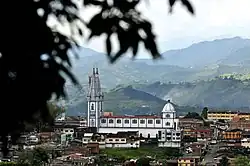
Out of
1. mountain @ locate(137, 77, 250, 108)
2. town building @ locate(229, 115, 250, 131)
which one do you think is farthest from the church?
mountain @ locate(137, 77, 250, 108)

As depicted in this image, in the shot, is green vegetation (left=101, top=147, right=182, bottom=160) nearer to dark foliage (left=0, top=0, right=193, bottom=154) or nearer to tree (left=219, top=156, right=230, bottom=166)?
tree (left=219, top=156, right=230, bottom=166)

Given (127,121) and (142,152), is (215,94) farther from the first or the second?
(142,152)

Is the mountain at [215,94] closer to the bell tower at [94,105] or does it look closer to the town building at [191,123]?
the town building at [191,123]

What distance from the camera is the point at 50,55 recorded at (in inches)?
60.8

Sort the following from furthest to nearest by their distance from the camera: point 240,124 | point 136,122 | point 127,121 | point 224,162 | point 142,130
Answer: point 240,124
point 127,121
point 136,122
point 142,130
point 224,162

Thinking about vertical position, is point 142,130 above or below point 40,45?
above

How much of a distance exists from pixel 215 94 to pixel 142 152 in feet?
235

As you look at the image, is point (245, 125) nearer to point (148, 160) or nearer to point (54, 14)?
point (148, 160)

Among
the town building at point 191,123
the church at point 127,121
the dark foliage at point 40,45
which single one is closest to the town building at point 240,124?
the town building at point 191,123

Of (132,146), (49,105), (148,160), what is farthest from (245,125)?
(49,105)

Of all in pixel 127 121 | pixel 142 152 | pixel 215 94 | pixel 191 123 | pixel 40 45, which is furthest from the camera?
pixel 215 94

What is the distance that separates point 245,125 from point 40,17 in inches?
1736

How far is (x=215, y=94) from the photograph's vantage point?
102m

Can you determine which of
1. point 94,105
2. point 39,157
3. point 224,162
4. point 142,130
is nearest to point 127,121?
point 142,130
